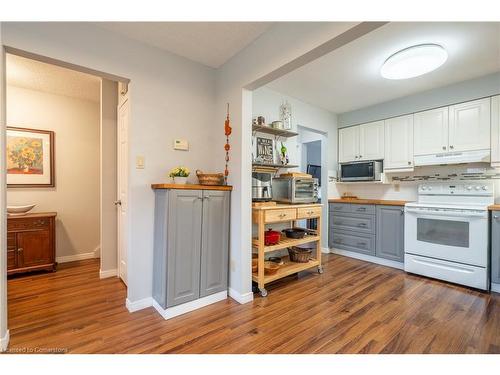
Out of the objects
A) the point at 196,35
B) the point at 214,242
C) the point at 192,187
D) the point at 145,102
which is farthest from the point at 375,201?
the point at 145,102

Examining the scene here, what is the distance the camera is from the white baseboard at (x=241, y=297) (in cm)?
225

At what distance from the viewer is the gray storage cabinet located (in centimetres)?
199

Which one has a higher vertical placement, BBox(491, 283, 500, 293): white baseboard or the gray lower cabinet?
the gray lower cabinet

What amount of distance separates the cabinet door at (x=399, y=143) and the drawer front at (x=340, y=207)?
0.83 m

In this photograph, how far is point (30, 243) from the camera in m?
2.92

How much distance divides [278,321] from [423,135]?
3168 mm

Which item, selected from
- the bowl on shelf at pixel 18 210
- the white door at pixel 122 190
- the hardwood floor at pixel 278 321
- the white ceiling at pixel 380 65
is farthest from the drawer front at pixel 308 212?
the bowl on shelf at pixel 18 210

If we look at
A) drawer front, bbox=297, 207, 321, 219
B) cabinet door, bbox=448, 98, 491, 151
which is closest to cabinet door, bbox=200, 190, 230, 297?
drawer front, bbox=297, 207, 321, 219

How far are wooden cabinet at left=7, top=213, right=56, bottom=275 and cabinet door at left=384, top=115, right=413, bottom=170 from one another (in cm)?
482

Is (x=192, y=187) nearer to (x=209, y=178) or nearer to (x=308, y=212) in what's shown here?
(x=209, y=178)

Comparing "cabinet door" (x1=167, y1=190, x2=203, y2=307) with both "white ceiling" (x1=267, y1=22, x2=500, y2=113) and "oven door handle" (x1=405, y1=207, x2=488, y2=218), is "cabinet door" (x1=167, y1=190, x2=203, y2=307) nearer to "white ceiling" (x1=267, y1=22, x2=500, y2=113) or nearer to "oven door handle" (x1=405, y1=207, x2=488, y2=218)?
"white ceiling" (x1=267, y1=22, x2=500, y2=113)

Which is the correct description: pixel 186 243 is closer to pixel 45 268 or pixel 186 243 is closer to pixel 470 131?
pixel 45 268

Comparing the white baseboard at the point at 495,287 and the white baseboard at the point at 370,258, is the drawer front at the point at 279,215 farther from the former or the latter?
the white baseboard at the point at 495,287

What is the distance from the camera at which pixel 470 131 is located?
291cm
